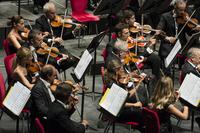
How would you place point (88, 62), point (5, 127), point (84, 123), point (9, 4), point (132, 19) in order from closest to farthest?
1. point (84, 123)
2. point (88, 62)
3. point (5, 127)
4. point (132, 19)
5. point (9, 4)

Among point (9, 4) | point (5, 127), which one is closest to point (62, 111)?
point (5, 127)

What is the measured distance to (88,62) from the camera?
855cm

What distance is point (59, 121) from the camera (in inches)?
284

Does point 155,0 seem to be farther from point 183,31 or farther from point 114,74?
point 114,74

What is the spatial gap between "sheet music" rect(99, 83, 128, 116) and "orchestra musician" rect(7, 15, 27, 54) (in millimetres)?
2772

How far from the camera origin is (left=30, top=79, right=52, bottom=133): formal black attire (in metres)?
7.77

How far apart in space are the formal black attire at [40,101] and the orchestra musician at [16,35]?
2.02 m

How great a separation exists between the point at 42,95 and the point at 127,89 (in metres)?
1.29

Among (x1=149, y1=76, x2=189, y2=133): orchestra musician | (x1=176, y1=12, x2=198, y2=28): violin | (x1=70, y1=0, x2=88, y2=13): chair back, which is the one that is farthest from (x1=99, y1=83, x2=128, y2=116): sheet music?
(x1=70, y1=0, x2=88, y2=13): chair back

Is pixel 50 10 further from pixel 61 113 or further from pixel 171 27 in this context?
pixel 61 113

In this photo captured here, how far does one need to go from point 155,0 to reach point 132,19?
1.76ft

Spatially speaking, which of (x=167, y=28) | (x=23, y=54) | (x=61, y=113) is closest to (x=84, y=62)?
(x=23, y=54)

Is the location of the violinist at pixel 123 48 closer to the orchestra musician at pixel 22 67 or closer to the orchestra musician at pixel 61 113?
the orchestra musician at pixel 22 67

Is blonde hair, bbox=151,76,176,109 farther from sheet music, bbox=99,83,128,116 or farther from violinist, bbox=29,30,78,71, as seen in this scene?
violinist, bbox=29,30,78,71
